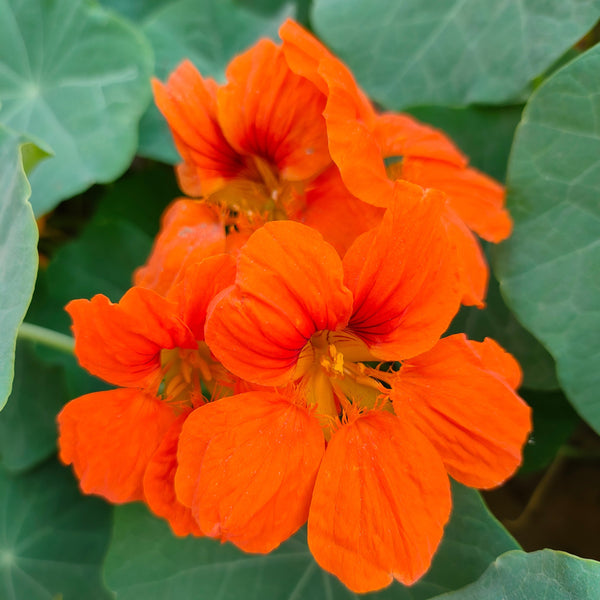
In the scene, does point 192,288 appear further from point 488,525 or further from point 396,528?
point 488,525

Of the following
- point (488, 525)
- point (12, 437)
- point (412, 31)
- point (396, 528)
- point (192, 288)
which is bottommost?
point (12, 437)

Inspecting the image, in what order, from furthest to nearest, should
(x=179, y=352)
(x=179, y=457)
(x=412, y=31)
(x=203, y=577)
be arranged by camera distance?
(x=412, y=31) < (x=203, y=577) < (x=179, y=352) < (x=179, y=457)

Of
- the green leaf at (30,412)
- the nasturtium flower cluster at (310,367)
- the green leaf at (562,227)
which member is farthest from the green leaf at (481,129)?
the green leaf at (30,412)

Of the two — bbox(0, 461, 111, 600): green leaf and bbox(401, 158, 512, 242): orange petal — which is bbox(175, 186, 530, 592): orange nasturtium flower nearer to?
bbox(401, 158, 512, 242): orange petal

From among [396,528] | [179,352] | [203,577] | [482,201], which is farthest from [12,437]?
[482,201]

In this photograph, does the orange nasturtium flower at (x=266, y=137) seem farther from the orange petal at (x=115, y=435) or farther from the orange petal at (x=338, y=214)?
the orange petal at (x=115, y=435)

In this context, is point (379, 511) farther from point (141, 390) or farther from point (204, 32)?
point (204, 32)

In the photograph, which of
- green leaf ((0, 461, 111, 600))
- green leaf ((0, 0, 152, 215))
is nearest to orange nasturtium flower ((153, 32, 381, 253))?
green leaf ((0, 0, 152, 215))
